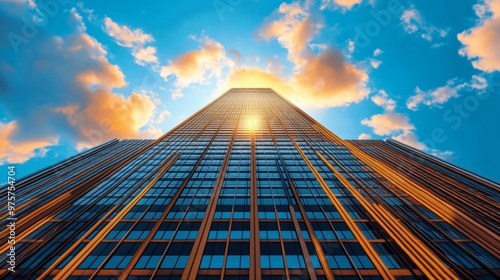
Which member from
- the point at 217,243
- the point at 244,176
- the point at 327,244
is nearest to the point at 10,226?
the point at 217,243

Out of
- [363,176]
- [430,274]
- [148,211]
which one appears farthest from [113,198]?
[363,176]

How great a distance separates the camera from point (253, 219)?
31688 mm

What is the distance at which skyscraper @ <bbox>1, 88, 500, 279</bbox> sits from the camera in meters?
24.4

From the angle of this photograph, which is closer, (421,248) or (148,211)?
(421,248)

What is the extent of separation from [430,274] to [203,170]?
3930cm

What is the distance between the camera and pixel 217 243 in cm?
2805

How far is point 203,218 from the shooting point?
32406 millimetres

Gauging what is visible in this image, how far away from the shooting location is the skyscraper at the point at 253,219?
79.9ft

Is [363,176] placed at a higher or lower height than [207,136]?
lower

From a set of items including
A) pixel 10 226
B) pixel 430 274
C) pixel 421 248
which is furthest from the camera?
pixel 10 226

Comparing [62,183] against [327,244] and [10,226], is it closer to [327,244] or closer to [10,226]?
[10,226]

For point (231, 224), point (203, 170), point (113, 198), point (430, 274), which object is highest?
point (203, 170)

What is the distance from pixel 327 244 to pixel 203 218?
56.0 feet

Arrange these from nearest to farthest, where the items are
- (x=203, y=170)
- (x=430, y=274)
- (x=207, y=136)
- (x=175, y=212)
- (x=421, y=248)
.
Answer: (x=430, y=274), (x=421, y=248), (x=175, y=212), (x=203, y=170), (x=207, y=136)
